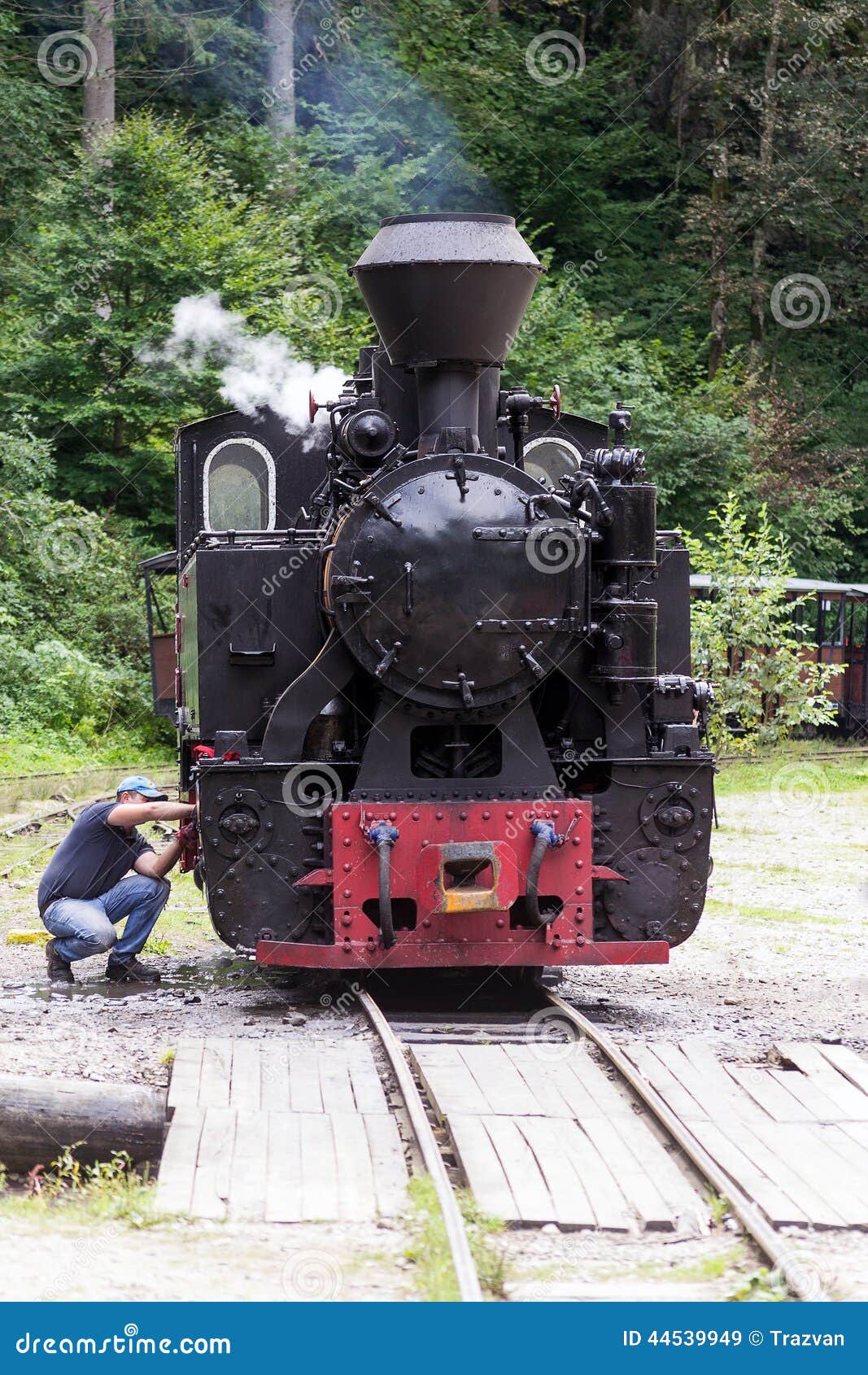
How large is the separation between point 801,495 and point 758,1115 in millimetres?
23049

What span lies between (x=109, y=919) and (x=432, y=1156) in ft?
12.3

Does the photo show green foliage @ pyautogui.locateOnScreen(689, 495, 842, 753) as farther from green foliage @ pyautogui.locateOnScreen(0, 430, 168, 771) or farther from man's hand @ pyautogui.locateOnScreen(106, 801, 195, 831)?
man's hand @ pyautogui.locateOnScreen(106, 801, 195, 831)

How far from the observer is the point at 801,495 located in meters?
27.5

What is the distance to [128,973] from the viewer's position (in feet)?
27.2

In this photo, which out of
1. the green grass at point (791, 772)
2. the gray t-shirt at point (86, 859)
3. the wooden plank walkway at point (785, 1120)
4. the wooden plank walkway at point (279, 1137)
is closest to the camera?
the wooden plank walkway at point (279, 1137)

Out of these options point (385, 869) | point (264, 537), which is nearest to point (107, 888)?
point (264, 537)

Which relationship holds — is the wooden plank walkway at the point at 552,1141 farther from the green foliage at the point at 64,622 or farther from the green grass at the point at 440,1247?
the green foliage at the point at 64,622

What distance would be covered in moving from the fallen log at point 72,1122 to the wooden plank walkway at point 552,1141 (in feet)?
3.49

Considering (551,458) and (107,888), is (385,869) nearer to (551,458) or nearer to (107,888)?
(107,888)

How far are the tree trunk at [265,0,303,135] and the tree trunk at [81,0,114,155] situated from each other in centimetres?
363

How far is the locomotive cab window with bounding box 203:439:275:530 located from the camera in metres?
8.68

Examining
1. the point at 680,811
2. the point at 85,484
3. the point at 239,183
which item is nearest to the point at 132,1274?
the point at 680,811

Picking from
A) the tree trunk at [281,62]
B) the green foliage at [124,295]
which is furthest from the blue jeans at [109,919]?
the tree trunk at [281,62]

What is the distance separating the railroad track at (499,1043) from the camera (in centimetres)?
405
